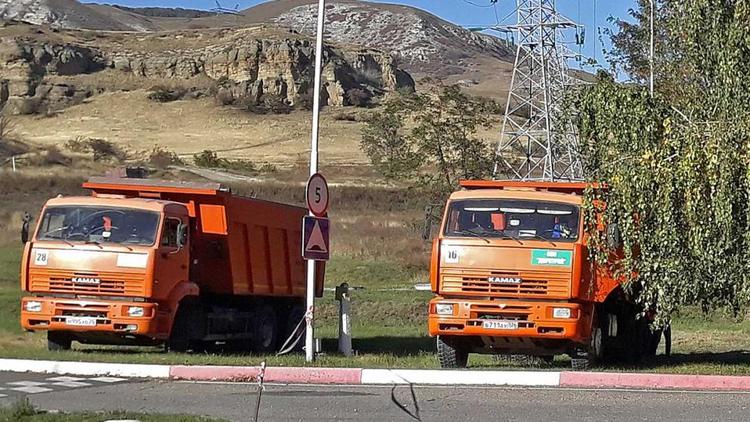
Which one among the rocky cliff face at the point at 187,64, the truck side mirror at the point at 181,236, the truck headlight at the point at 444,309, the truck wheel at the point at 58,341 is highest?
the rocky cliff face at the point at 187,64

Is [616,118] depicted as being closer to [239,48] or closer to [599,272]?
[599,272]

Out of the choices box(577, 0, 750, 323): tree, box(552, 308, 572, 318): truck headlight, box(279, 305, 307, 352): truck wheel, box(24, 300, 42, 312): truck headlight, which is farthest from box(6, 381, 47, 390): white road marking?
box(279, 305, 307, 352): truck wheel

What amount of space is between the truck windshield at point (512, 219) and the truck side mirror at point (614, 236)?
544mm

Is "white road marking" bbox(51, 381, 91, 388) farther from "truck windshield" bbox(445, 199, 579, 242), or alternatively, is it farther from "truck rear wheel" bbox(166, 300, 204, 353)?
"truck windshield" bbox(445, 199, 579, 242)

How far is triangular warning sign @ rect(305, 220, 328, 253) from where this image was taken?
1738 cm

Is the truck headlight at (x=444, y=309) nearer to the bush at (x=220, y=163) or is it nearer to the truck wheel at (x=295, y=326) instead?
the truck wheel at (x=295, y=326)

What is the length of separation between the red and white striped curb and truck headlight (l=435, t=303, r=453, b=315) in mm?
839

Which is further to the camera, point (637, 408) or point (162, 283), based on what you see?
point (162, 283)

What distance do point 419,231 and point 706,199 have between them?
1105 inches

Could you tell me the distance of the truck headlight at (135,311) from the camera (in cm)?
1792

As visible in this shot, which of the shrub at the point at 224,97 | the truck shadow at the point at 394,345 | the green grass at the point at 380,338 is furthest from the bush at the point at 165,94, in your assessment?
the truck shadow at the point at 394,345

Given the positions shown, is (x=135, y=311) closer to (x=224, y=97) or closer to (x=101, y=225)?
(x=101, y=225)

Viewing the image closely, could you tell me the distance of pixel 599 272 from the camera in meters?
16.2

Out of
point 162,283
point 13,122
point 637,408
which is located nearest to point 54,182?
point 162,283
